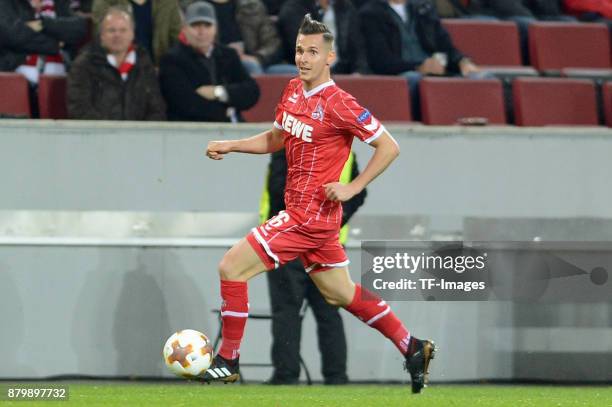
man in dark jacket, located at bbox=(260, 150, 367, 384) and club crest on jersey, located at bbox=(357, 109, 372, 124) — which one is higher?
club crest on jersey, located at bbox=(357, 109, 372, 124)

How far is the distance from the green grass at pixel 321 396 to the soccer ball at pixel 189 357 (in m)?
0.18

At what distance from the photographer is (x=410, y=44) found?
12.6m

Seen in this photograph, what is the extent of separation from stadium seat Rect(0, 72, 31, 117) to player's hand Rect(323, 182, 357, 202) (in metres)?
4.41

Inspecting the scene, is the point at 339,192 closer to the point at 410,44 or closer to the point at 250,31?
the point at 250,31

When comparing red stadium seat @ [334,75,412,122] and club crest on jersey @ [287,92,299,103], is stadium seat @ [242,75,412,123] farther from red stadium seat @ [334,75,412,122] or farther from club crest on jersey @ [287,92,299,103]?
club crest on jersey @ [287,92,299,103]

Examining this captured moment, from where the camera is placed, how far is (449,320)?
10.9 m

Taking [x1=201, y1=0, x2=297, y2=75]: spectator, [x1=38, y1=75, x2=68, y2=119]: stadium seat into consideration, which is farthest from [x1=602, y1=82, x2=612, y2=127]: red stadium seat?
[x1=38, y1=75, x2=68, y2=119]: stadium seat

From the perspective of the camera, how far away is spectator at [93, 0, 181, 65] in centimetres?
1177

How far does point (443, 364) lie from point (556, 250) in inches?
53.3

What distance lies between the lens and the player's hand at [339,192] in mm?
7297

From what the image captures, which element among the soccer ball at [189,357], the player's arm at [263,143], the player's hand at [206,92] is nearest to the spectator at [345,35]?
the player's hand at [206,92]

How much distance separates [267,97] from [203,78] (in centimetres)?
68

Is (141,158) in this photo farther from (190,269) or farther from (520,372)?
(520,372)

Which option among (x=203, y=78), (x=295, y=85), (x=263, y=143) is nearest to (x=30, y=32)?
(x=203, y=78)
